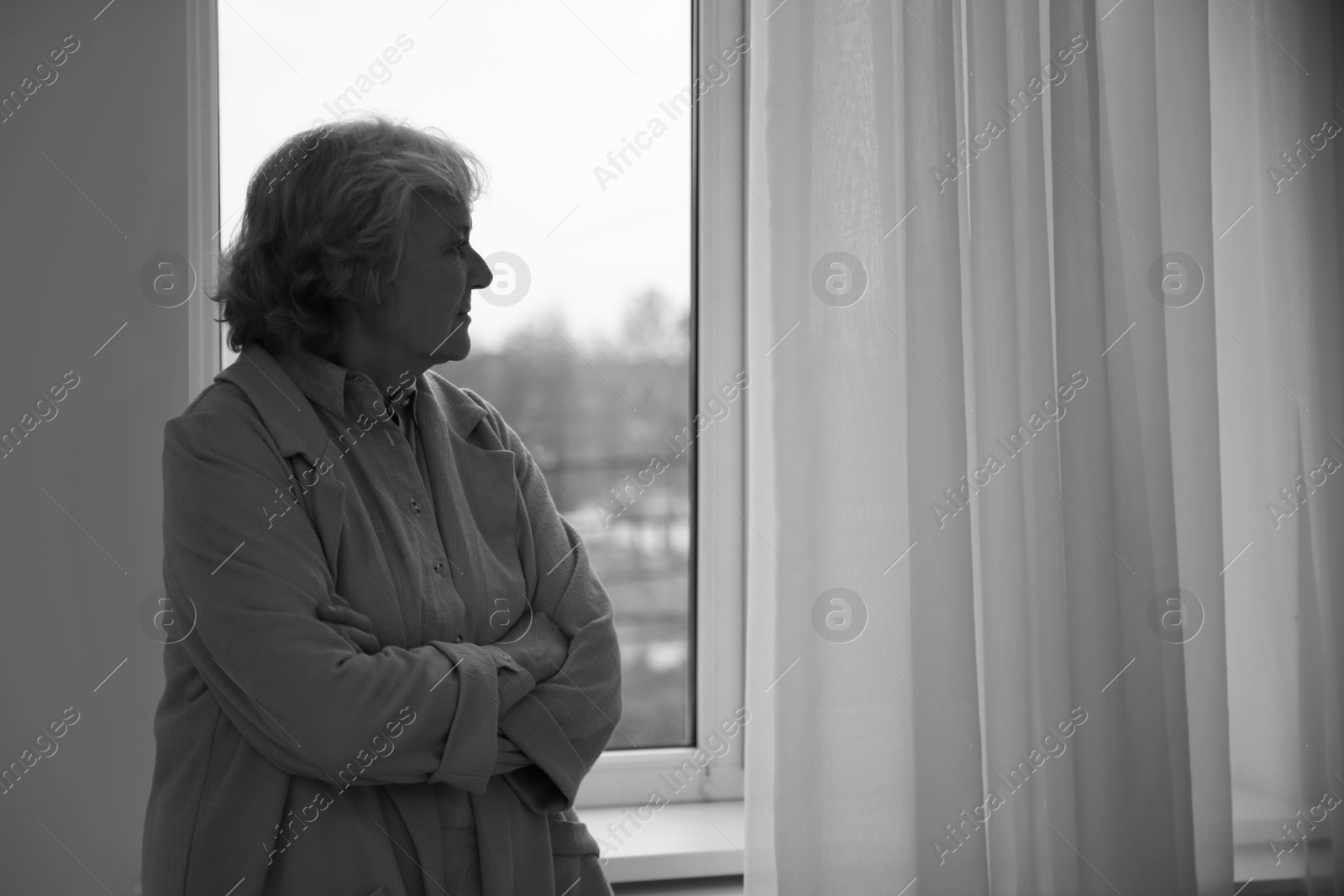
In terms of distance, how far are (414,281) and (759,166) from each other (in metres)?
0.67

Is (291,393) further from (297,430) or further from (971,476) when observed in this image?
(971,476)

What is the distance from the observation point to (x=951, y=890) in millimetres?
1569

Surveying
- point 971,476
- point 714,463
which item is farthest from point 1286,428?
point 714,463

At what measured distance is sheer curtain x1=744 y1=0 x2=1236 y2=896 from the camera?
5.13 feet

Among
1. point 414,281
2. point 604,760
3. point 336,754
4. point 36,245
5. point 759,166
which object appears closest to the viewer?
point 336,754

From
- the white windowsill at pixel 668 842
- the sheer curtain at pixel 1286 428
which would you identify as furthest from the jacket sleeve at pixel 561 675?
the sheer curtain at pixel 1286 428

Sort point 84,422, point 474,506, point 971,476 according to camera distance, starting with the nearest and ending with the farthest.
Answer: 1. point 474,506
2. point 84,422
3. point 971,476

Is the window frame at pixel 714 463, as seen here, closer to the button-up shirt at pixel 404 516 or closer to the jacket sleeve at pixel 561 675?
the jacket sleeve at pixel 561 675

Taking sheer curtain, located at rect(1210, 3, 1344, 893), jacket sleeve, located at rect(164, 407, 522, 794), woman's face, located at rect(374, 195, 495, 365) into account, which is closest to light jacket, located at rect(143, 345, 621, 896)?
jacket sleeve, located at rect(164, 407, 522, 794)

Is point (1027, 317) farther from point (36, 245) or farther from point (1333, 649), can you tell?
point (36, 245)

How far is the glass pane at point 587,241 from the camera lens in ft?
5.71

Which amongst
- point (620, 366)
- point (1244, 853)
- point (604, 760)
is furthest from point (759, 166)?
point (1244, 853)

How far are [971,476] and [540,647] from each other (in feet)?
2.65

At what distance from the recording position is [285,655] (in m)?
1.01
